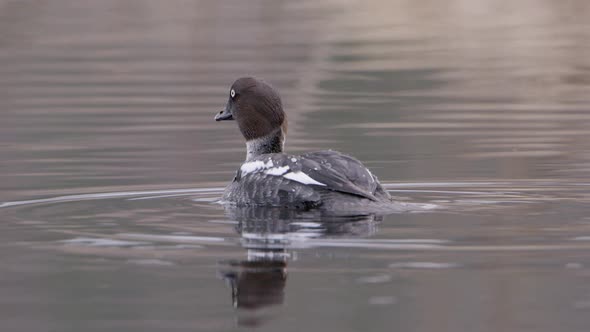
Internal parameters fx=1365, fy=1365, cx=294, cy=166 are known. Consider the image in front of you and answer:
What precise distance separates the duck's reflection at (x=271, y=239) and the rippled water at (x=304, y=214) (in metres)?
0.02

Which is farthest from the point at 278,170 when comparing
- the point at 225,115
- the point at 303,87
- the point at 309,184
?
the point at 303,87

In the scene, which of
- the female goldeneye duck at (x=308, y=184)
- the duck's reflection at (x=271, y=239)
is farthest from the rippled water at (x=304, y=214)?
the female goldeneye duck at (x=308, y=184)

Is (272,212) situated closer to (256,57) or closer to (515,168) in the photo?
(515,168)

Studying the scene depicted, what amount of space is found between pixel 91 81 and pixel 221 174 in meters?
8.54

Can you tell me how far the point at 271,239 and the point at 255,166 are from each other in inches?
66.5

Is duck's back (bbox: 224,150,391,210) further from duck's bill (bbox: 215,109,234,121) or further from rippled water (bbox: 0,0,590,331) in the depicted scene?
duck's bill (bbox: 215,109,234,121)

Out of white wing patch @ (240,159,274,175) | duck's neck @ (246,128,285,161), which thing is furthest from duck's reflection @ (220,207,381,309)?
duck's neck @ (246,128,285,161)

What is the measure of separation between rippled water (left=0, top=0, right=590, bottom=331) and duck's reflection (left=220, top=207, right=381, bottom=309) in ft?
0.07

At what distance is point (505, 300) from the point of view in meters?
6.28

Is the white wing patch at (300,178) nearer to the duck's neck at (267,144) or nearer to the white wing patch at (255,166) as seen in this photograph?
the white wing patch at (255,166)

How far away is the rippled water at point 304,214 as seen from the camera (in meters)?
6.34

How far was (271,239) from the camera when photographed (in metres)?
7.88

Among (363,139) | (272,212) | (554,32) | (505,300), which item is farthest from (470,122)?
(554,32)

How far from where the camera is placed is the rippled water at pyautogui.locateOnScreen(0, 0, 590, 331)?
6336mm
